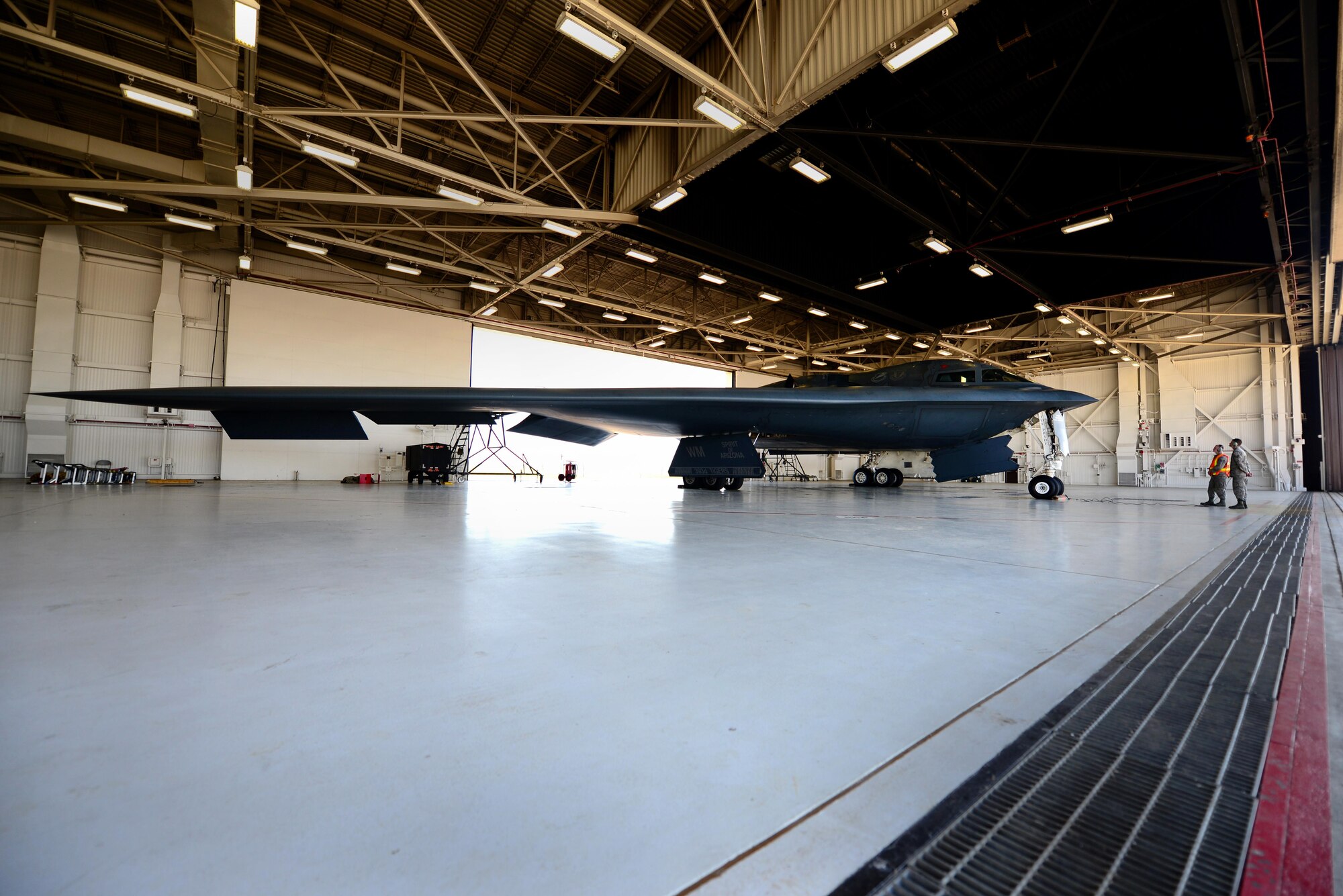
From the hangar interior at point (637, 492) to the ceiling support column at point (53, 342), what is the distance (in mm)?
100

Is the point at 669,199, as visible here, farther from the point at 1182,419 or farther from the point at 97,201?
the point at 1182,419

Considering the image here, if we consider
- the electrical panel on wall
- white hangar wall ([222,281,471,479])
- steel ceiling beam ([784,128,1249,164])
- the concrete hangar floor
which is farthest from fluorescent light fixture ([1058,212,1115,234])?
white hangar wall ([222,281,471,479])

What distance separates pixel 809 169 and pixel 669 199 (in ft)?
9.90

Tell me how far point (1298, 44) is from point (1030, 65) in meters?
3.36

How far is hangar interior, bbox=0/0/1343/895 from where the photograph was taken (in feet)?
3.59

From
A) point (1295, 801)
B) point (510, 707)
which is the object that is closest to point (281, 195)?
point (510, 707)

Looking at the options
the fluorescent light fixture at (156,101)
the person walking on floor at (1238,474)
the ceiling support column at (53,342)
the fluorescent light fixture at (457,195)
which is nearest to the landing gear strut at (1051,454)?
the person walking on floor at (1238,474)

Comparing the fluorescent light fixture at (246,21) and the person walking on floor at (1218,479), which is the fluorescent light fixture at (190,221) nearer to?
the fluorescent light fixture at (246,21)

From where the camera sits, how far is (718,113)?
852cm

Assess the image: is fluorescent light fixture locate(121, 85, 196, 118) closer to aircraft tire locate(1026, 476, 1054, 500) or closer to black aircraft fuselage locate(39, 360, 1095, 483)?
black aircraft fuselage locate(39, 360, 1095, 483)

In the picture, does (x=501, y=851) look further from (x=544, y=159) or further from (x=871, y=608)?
(x=544, y=159)

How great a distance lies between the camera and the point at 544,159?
11.2m

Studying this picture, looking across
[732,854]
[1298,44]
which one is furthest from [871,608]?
[1298,44]

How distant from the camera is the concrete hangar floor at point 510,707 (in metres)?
0.96
